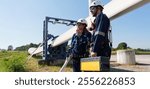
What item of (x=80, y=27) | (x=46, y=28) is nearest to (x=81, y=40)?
(x=80, y=27)

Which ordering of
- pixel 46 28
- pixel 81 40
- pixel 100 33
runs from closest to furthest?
pixel 100 33, pixel 81 40, pixel 46 28

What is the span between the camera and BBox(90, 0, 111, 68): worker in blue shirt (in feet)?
15.3

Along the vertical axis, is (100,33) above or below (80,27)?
below

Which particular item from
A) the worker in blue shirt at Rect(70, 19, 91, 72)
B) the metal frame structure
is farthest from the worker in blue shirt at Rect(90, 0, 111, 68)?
the metal frame structure

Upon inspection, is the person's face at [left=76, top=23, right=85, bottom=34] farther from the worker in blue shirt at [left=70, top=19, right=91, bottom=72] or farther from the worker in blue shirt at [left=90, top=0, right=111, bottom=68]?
the worker in blue shirt at [left=90, top=0, right=111, bottom=68]

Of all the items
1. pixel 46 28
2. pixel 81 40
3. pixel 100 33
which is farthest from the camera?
pixel 46 28

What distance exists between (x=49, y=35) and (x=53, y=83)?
28.5 ft

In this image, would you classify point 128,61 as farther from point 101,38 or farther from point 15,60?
point 101,38

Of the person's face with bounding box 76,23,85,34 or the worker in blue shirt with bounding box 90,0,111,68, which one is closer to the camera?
the worker in blue shirt with bounding box 90,0,111,68

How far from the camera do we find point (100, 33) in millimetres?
4648

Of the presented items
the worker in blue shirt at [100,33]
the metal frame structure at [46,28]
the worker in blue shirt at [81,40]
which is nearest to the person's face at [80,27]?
the worker in blue shirt at [81,40]

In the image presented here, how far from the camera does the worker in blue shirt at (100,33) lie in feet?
15.3

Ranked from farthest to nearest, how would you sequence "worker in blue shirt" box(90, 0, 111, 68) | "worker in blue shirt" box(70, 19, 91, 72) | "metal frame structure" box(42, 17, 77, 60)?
"metal frame structure" box(42, 17, 77, 60)
"worker in blue shirt" box(70, 19, 91, 72)
"worker in blue shirt" box(90, 0, 111, 68)

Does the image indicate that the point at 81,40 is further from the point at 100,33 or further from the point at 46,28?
the point at 46,28
